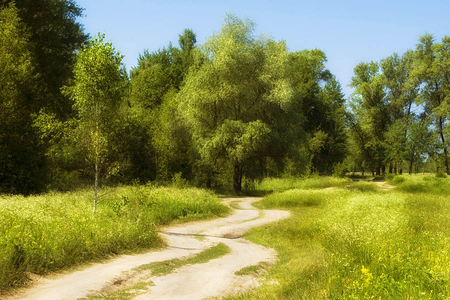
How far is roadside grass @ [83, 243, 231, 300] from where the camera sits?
758cm

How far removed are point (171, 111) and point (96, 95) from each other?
2297 cm

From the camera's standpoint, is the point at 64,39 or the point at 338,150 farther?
the point at 338,150

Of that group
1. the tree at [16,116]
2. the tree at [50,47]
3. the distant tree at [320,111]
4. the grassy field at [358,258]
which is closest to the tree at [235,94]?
the tree at [50,47]

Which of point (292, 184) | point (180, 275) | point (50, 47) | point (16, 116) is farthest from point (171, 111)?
point (180, 275)

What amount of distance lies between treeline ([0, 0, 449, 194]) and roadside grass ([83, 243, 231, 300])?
211 inches

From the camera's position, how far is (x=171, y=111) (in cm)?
3747

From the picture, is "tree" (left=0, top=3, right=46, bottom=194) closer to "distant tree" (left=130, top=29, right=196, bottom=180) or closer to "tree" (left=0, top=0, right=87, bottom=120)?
"tree" (left=0, top=0, right=87, bottom=120)

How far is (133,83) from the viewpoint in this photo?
53.5m

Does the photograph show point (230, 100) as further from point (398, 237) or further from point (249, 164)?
point (398, 237)

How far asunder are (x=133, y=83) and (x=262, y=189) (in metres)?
26.3

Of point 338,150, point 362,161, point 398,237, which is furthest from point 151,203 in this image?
point 362,161

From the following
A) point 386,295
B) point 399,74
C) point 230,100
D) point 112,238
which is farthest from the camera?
point 399,74

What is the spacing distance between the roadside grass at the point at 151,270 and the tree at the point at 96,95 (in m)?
5.37

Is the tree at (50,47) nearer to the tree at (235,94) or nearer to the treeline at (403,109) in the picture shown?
the tree at (235,94)
